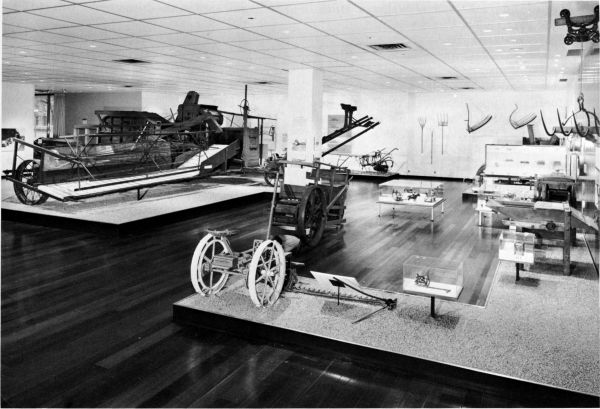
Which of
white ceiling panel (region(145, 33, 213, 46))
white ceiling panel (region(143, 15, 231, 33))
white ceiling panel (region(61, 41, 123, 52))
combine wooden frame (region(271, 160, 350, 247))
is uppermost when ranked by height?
white ceiling panel (region(61, 41, 123, 52))

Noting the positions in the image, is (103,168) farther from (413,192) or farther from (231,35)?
(413,192)

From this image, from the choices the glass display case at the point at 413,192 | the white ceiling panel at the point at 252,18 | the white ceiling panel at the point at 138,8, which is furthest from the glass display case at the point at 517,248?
the white ceiling panel at the point at 138,8

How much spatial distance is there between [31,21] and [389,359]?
6710 mm

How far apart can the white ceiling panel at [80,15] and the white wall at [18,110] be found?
39.3ft

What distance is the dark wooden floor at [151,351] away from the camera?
3.31m

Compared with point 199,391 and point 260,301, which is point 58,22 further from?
point 199,391

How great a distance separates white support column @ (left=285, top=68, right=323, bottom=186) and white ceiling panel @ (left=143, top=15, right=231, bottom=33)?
16.0 feet

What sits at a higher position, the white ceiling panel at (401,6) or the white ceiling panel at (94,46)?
the white ceiling panel at (94,46)

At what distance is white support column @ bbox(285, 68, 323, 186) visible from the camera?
486 inches

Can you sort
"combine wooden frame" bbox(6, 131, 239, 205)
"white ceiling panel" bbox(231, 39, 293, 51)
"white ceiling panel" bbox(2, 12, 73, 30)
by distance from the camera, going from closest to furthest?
"white ceiling panel" bbox(2, 12, 73, 30) → "white ceiling panel" bbox(231, 39, 293, 51) → "combine wooden frame" bbox(6, 131, 239, 205)

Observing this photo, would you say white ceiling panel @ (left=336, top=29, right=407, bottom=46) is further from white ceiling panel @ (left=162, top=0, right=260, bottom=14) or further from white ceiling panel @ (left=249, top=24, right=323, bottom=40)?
white ceiling panel @ (left=162, top=0, right=260, bottom=14)

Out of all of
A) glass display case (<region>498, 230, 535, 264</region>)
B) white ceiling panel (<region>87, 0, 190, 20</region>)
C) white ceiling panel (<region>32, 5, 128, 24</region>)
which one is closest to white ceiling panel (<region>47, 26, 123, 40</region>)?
white ceiling panel (<region>32, 5, 128, 24</region>)

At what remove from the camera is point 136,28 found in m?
7.68

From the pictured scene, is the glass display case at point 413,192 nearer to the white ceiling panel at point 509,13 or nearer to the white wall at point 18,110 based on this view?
the white ceiling panel at point 509,13
